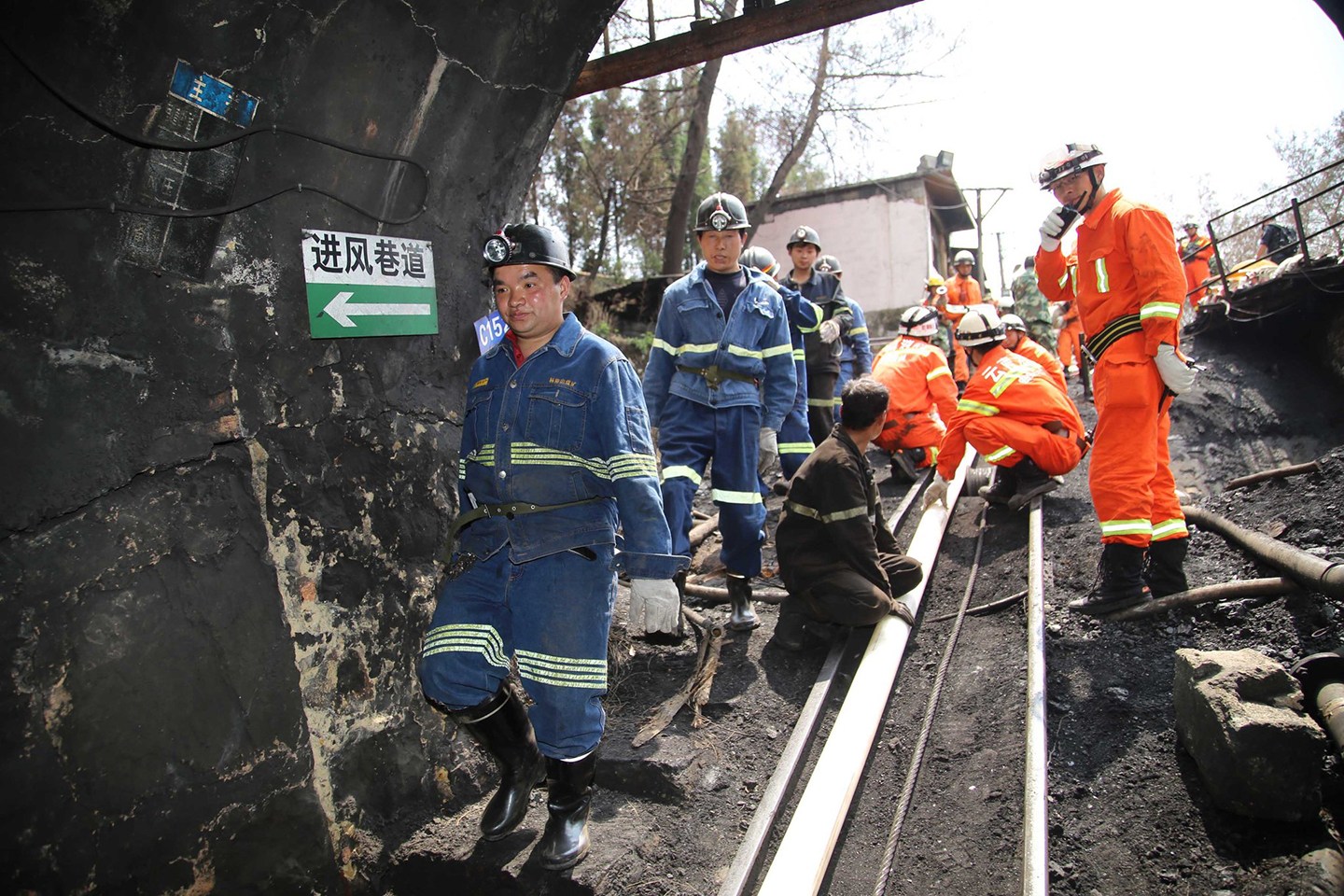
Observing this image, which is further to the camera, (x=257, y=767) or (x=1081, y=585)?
(x=1081, y=585)

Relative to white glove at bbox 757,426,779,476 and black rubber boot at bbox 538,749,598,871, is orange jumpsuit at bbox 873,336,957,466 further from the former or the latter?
black rubber boot at bbox 538,749,598,871

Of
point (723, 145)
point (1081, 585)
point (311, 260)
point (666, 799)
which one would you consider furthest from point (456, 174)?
point (723, 145)

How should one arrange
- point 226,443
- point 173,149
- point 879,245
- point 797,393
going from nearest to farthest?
point 173,149 < point 226,443 < point 797,393 < point 879,245

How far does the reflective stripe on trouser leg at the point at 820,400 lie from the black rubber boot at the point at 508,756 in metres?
5.14

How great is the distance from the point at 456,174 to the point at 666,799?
2.80 metres

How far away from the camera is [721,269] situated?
515 centimetres

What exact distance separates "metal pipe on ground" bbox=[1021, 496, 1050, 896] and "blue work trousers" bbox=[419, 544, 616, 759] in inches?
60.9

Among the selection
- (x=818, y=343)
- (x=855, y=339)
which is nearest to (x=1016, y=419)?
(x=818, y=343)

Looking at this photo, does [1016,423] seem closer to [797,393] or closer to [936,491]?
[936,491]

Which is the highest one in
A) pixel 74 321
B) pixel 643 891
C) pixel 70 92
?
pixel 70 92

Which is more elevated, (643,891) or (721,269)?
(721,269)

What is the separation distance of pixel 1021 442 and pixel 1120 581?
199cm

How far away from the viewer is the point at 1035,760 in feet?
11.2

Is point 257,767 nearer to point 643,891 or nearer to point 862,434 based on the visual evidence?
point 643,891
